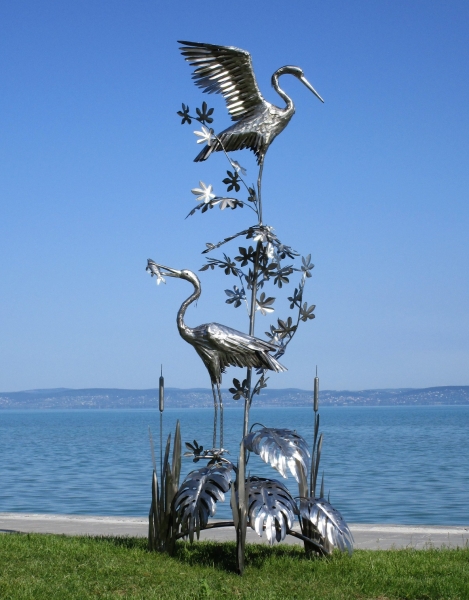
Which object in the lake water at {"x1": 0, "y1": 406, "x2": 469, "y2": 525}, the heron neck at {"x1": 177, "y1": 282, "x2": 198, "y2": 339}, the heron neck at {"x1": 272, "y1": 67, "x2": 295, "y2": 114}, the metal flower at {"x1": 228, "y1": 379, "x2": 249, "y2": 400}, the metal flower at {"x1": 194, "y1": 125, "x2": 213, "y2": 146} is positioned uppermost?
the heron neck at {"x1": 272, "y1": 67, "x2": 295, "y2": 114}

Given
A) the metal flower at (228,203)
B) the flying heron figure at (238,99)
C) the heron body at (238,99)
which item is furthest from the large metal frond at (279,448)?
the heron body at (238,99)

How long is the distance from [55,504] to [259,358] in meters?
8.96

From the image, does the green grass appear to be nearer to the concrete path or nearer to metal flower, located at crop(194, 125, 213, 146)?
the concrete path

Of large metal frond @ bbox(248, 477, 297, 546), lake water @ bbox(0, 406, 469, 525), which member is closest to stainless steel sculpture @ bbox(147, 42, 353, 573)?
large metal frond @ bbox(248, 477, 297, 546)

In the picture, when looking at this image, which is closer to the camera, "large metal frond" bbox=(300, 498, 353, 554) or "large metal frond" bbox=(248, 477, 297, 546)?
"large metal frond" bbox=(248, 477, 297, 546)

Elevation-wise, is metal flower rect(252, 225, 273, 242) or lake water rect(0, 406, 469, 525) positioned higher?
metal flower rect(252, 225, 273, 242)

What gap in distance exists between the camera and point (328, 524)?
675cm

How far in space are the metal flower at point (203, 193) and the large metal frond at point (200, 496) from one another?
7.49 feet

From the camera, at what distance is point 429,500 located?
50.4 ft

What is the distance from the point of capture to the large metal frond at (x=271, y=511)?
630 centimetres

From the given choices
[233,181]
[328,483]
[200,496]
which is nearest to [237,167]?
[233,181]

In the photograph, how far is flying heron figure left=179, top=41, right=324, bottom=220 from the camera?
7.37m

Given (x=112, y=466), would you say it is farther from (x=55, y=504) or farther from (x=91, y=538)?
(x=91, y=538)

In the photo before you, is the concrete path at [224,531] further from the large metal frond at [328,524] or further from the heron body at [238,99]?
the heron body at [238,99]
